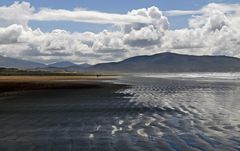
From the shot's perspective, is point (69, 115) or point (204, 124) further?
point (69, 115)

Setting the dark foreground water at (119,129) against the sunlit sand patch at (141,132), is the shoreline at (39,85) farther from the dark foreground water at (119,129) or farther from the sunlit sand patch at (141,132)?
the sunlit sand patch at (141,132)

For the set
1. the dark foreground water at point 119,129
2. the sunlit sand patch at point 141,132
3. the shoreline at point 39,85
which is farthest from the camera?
the shoreline at point 39,85

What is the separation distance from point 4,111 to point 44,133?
38.6 ft

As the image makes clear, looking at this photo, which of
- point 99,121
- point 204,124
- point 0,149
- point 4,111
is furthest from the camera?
point 4,111

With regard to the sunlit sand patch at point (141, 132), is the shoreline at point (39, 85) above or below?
above

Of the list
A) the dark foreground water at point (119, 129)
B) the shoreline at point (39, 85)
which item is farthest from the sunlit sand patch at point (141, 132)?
the shoreline at point (39, 85)

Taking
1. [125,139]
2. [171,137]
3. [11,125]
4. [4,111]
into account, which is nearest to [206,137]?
[171,137]

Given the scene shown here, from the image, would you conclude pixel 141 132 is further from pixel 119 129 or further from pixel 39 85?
pixel 39 85

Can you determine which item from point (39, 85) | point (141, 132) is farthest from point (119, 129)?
point (39, 85)

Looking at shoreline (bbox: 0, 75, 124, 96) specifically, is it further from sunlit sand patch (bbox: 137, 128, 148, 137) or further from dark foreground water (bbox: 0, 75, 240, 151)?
sunlit sand patch (bbox: 137, 128, 148, 137)

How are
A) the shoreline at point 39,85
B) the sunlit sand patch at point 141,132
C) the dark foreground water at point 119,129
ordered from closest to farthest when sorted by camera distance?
the dark foreground water at point 119,129 < the sunlit sand patch at point 141,132 < the shoreline at point 39,85

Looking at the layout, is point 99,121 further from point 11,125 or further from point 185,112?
point 185,112

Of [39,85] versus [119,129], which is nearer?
[119,129]

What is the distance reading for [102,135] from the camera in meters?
19.7
